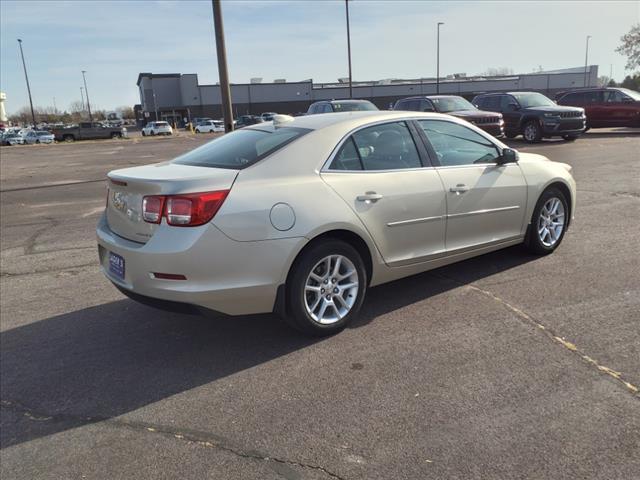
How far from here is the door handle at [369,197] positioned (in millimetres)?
4015

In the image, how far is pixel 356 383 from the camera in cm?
335

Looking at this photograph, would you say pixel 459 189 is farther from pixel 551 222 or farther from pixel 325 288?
pixel 551 222

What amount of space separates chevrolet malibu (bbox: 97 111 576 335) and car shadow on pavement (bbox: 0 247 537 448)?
15.2 inches

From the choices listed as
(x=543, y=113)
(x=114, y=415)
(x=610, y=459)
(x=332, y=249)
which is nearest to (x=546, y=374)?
(x=610, y=459)

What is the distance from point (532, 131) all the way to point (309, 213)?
16958mm

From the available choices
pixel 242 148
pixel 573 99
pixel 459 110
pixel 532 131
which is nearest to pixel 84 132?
pixel 459 110

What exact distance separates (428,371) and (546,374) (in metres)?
0.72

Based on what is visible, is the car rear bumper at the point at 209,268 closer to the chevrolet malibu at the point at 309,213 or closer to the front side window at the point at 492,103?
the chevrolet malibu at the point at 309,213

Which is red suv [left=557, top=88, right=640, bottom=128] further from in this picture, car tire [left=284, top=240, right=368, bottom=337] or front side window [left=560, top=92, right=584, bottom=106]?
car tire [left=284, top=240, right=368, bottom=337]

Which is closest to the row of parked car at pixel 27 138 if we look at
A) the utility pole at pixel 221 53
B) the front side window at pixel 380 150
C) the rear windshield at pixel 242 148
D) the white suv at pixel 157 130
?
the white suv at pixel 157 130

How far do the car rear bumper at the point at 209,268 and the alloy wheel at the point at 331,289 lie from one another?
0.30m

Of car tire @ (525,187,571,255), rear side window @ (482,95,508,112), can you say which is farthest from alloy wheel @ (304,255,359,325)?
rear side window @ (482,95,508,112)

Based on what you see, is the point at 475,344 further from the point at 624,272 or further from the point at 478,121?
the point at 478,121

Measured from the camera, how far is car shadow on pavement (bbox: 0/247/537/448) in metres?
3.28
